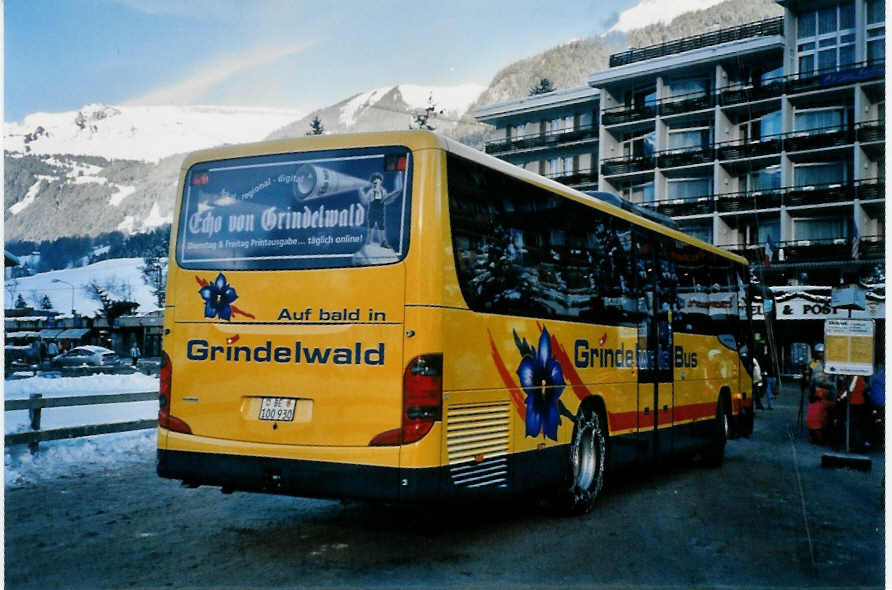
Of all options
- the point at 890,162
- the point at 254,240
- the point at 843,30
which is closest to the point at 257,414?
the point at 254,240

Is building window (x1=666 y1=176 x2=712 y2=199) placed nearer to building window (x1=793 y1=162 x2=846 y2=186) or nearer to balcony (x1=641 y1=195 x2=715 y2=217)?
balcony (x1=641 y1=195 x2=715 y2=217)

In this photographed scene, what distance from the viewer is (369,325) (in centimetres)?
641

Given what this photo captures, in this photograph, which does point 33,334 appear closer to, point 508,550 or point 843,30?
point 843,30

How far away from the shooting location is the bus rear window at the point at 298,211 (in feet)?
21.4

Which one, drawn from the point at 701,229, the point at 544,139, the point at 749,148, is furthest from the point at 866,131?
the point at 544,139

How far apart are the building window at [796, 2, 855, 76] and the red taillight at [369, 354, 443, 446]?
92.6 feet

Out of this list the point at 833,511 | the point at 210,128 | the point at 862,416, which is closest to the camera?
the point at 833,511

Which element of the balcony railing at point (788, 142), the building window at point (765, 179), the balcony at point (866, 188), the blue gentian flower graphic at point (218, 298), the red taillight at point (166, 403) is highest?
the balcony railing at point (788, 142)

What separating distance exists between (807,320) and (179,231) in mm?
24993

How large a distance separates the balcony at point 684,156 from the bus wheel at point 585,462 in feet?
125

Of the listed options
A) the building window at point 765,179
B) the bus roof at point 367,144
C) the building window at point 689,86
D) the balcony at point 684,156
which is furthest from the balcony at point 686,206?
the bus roof at point 367,144

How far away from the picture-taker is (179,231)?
7.33 m

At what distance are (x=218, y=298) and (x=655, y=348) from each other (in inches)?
211

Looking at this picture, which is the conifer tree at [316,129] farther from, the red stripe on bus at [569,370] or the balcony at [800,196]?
the balcony at [800,196]
